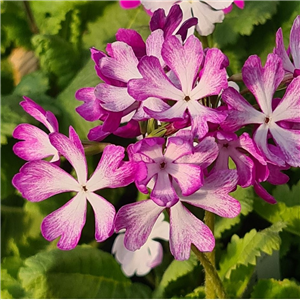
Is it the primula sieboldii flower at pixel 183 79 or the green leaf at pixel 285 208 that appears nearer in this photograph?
the primula sieboldii flower at pixel 183 79

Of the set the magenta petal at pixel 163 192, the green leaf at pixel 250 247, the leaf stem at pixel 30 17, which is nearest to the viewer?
the magenta petal at pixel 163 192

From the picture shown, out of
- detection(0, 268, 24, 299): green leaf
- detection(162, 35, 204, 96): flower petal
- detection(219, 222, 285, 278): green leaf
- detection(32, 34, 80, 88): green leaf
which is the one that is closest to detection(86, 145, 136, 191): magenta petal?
detection(162, 35, 204, 96): flower petal

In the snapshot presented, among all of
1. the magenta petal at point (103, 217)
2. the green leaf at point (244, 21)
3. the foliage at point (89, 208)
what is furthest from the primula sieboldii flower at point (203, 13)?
the magenta petal at point (103, 217)

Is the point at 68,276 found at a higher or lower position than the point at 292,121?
lower

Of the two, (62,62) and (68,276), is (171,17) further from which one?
(62,62)

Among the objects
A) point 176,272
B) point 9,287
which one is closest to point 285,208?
point 176,272

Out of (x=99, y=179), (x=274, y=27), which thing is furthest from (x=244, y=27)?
(x=99, y=179)

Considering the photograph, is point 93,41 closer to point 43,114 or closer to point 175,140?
point 43,114

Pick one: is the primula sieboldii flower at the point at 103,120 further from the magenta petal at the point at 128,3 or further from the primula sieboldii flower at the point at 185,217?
the magenta petal at the point at 128,3
